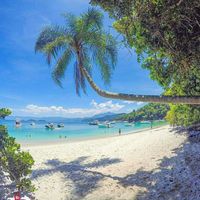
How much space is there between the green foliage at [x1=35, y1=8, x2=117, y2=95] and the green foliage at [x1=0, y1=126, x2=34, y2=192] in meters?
5.00

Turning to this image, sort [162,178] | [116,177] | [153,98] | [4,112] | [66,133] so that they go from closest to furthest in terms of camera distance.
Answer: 1. [153,98]
2. [4,112]
3. [162,178]
4. [116,177]
5. [66,133]

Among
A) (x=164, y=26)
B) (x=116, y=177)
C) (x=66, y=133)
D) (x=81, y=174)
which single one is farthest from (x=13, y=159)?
(x=66, y=133)

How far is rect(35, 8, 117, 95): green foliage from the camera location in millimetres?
12875

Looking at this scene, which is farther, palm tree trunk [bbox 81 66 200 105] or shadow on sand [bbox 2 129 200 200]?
shadow on sand [bbox 2 129 200 200]

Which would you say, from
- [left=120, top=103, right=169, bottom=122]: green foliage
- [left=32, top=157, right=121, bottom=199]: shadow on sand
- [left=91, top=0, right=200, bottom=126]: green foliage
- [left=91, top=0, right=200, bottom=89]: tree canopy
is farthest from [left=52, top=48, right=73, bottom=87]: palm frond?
[left=120, top=103, right=169, bottom=122]: green foliage

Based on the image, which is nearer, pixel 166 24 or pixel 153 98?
pixel 166 24

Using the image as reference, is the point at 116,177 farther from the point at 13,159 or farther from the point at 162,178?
the point at 13,159

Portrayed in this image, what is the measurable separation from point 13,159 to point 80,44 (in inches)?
230

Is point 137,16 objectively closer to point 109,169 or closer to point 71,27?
point 71,27

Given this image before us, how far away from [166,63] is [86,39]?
4138mm

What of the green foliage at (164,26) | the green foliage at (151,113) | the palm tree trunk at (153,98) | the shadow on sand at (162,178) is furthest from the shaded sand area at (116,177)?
the green foliage at (151,113)

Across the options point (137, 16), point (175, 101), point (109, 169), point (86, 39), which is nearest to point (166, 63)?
point (175, 101)

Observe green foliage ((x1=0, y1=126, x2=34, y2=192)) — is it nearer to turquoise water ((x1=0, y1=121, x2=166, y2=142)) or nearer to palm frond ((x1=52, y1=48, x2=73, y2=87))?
palm frond ((x1=52, y1=48, x2=73, y2=87))

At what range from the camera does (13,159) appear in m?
8.43
